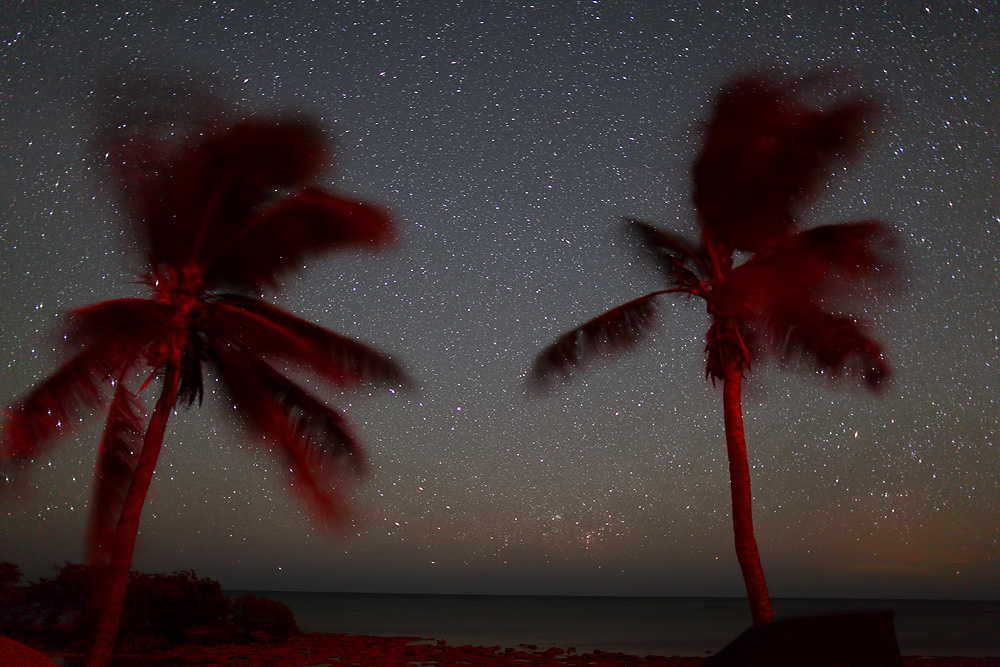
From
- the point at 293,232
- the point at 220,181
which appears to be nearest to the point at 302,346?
the point at 293,232

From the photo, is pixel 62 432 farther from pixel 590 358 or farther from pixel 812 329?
pixel 812 329

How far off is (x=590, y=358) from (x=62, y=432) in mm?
7150

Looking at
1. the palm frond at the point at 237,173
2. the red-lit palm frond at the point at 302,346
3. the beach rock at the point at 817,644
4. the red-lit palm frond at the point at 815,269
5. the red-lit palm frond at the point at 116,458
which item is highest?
the palm frond at the point at 237,173

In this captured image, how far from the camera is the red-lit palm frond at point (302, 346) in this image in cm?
1048

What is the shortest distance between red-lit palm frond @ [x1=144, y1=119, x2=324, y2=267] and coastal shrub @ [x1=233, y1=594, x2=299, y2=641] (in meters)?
9.23

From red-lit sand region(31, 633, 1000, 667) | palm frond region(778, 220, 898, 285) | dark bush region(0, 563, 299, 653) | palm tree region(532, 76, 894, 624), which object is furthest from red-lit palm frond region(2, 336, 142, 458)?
palm frond region(778, 220, 898, 285)

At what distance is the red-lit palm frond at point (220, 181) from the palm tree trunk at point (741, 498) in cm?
680

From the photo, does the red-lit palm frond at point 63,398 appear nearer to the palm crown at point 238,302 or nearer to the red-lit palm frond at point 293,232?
the palm crown at point 238,302

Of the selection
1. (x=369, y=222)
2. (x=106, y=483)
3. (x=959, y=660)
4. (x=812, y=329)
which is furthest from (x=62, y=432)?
(x=959, y=660)

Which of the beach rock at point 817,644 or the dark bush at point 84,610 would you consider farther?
the dark bush at point 84,610

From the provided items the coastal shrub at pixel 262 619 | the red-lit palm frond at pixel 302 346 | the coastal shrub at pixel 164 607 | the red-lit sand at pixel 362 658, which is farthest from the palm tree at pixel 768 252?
the coastal shrub at pixel 262 619

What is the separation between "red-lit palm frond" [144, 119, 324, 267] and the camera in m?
10.4

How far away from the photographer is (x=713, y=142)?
1148 cm

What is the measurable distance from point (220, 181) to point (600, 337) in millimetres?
5919
